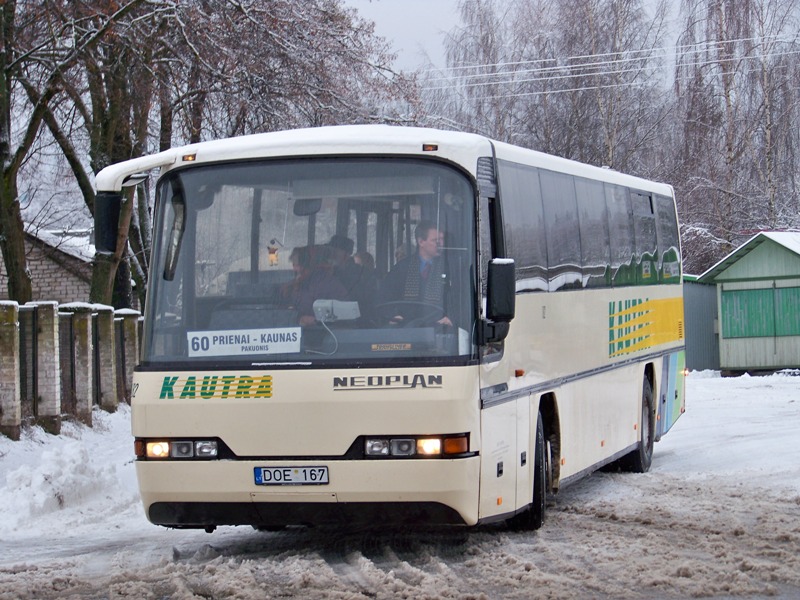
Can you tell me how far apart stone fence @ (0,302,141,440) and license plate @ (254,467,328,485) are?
24.3 feet

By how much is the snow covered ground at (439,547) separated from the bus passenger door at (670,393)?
841 mm

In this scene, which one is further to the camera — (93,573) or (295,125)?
(295,125)

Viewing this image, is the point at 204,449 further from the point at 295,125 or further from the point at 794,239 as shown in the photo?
the point at 794,239

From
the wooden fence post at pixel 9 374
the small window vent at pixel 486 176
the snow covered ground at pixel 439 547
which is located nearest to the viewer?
the snow covered ground at pixel 439 547

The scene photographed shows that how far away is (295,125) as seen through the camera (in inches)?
938

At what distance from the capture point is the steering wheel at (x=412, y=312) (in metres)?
8.79

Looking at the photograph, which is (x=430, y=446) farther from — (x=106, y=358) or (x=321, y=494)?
(x=106, y=358)

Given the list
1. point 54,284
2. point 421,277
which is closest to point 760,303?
point 54,284

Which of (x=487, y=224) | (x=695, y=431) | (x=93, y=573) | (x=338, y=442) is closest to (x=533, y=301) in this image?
(x=487, y=224)

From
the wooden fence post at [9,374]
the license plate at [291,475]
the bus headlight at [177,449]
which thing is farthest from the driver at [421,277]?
the wooden fence post at [9,374]

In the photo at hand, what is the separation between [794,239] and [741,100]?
16.0m

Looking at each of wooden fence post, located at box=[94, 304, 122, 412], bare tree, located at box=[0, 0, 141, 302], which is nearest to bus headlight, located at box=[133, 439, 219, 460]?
wooden fence post, located at box=[94, 304, 122, 412]

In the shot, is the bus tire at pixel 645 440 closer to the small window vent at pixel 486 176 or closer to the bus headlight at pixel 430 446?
the small window vent at pixel 486 176

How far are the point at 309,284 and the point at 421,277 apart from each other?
2.31 feet
